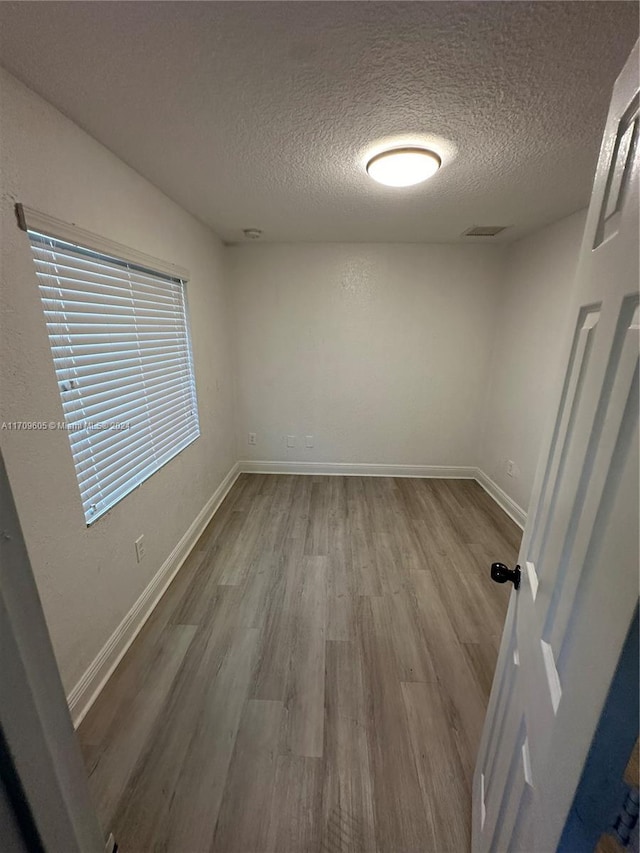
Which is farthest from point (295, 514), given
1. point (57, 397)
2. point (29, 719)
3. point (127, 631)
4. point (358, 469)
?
point (29, 719)

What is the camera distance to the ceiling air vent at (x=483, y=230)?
8.10ft

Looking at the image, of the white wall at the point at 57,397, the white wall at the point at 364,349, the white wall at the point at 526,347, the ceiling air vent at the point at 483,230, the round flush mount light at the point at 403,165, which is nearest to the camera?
the white wall at the point at 57,397

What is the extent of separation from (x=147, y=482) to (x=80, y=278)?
104 centimetres

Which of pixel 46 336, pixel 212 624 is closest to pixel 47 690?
pixel 46 336

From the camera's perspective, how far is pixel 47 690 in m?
0.59

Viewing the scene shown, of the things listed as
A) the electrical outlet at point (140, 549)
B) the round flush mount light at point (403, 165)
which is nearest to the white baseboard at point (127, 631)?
the electrical outlet at point (140, 549)

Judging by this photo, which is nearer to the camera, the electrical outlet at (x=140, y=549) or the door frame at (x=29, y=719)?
the door frame at (x=29, y=719)

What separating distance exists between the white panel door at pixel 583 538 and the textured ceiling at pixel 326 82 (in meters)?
0.52

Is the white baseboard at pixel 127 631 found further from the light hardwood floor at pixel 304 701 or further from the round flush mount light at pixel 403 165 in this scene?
the round flush mount light at pixel 403 165

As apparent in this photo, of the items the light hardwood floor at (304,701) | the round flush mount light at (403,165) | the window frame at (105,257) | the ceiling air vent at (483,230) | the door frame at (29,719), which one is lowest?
the light hardwood floor at (304,701)

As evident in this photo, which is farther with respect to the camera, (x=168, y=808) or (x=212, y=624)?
(x=212, y=624)

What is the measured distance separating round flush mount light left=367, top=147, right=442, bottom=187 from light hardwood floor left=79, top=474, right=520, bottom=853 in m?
2.24

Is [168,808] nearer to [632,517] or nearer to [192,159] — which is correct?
[632,517]

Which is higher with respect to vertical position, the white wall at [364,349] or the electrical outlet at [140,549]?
the white wall at [364,349]
